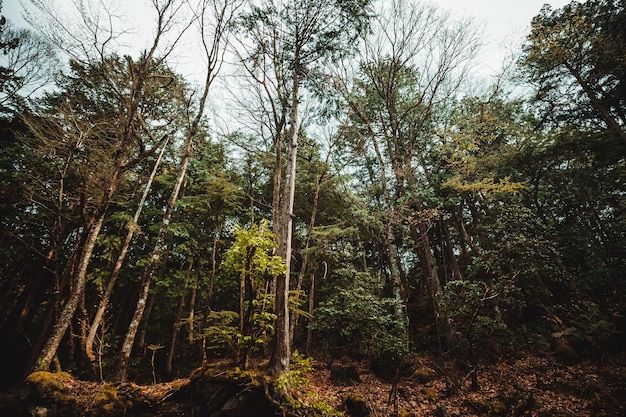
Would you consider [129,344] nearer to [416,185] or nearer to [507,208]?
[416,185]

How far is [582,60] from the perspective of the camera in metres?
11.8

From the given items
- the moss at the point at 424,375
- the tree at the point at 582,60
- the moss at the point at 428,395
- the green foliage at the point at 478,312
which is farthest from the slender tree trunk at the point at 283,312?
the tree at the point at 582,60

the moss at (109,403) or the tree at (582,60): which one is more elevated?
the tree at (582,60)

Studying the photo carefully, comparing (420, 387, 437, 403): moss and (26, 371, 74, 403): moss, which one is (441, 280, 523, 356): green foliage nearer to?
(420, 387, 437, 403): moss

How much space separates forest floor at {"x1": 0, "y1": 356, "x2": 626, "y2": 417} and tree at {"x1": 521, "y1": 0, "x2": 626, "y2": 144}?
32.0ft

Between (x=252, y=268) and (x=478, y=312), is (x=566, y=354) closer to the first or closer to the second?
(x=478, y=312)

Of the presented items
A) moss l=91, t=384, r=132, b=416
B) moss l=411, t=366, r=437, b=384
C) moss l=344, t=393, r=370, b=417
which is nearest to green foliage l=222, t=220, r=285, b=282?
moss l=91, t=384, r=132, b=416

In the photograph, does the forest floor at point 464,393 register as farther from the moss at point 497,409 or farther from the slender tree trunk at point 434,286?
the slender tree trunk at point 434,286

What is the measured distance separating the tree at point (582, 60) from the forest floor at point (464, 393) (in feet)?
32.0

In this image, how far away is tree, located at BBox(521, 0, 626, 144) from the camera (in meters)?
11.2

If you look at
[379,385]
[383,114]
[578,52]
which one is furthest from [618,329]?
[383,114]

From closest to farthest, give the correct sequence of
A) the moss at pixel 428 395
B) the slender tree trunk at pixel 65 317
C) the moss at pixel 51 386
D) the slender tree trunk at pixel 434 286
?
the moss at pixel 51 386
the slender tree trunk at pixel 65 317
the moss at pixel 428 395
the slender tree trunk at pixel 434 286

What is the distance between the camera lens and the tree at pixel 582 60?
36.7 feet

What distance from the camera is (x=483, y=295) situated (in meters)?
7.86
